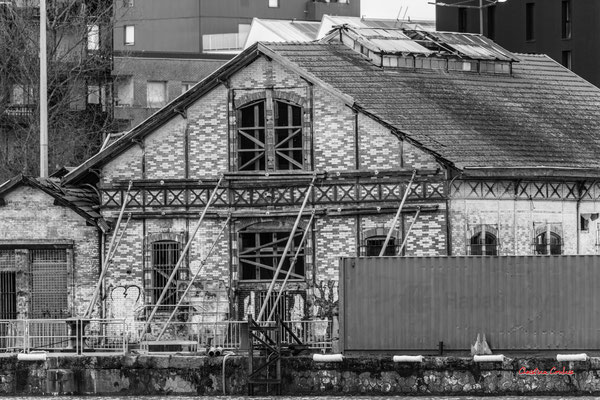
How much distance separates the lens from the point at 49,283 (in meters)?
53.6

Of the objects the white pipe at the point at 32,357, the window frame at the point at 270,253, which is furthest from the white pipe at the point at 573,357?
the window frame at the point at 270,253

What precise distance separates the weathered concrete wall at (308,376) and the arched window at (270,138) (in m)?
10.3

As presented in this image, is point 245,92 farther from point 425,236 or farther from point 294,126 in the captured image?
point 425,236

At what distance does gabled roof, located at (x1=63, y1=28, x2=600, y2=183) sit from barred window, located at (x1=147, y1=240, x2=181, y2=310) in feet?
9.33

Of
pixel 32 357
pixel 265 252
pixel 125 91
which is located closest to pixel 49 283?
pixel 265 252

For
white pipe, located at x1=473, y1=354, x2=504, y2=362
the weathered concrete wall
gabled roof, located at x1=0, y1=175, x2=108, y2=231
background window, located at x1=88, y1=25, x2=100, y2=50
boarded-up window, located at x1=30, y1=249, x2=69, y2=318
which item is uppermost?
background window, located at x1=88, y1=25, x2=100, y2=50

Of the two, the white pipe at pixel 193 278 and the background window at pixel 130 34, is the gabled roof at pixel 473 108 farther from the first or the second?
the background window at pixel 130 34

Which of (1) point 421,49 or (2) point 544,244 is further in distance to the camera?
(1) point 421,49

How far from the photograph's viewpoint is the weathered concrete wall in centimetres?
4175

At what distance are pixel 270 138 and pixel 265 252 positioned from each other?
307 cm

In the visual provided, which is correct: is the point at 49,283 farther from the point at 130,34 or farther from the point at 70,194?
the point at 130,34

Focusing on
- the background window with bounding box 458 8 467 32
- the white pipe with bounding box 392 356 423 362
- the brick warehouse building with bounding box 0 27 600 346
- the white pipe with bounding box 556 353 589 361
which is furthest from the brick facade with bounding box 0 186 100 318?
the background window with bounding box 458 8 467 32

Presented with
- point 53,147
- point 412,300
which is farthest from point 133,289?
point 53,147

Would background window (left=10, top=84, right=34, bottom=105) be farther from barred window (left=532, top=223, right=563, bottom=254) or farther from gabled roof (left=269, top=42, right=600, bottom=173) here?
barred window (left=532, top=223, right=563, bottom=254)
